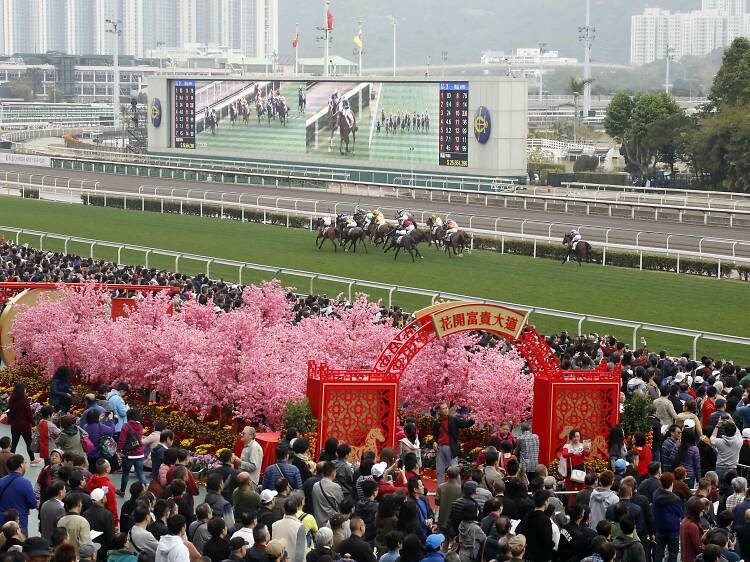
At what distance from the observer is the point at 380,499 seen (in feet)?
29.4

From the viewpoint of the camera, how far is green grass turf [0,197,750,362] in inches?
874

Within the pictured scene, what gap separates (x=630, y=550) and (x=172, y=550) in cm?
274

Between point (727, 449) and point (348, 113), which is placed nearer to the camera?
point (727, 449)

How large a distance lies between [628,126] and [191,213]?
1177 inches

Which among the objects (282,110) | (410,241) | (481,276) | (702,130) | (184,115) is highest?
(282,110)

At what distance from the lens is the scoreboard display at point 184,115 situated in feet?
182

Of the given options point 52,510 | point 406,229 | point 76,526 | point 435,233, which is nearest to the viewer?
point 76,526

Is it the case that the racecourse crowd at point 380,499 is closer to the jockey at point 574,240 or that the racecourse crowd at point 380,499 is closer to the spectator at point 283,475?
the spectator at point 283,475

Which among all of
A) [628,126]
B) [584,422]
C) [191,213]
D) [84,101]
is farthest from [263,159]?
[84,101]

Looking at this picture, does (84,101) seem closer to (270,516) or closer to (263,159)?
(263,159)

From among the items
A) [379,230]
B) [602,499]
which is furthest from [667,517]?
[379,230]

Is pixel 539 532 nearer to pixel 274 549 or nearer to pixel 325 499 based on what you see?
pixel 325 499

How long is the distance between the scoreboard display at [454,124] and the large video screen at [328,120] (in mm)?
33

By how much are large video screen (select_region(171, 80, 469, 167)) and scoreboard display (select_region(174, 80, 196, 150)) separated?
0.13ft
